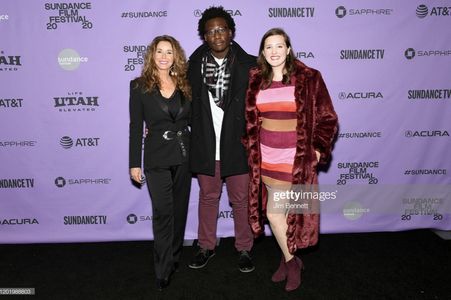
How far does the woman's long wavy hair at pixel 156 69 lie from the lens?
2.57m

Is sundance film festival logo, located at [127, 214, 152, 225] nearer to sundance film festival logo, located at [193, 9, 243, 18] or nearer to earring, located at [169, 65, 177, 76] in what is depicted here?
earring, located at [169, 65, 177, 76]

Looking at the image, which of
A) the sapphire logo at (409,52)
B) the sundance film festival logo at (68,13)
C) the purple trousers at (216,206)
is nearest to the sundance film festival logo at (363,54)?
the sapphire logo at (409,52)

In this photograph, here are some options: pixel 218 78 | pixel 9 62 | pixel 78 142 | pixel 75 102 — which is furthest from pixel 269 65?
pixel 9 62

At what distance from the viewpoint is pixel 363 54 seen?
3.54 m

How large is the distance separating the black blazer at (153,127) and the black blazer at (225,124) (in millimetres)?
155

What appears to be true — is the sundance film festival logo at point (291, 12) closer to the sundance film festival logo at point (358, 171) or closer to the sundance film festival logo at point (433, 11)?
the sundance film festival logo at point (433, 11)

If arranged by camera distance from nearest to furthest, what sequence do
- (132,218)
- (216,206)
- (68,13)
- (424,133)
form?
(216,206) → (68,13) → (424,133) → (132,218)

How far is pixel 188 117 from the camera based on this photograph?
2775 mm

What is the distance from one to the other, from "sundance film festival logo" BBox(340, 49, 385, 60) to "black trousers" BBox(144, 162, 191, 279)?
6.72 feet

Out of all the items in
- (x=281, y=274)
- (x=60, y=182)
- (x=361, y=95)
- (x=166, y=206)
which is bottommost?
(x=281, y=274)

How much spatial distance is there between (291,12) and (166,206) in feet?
7.50

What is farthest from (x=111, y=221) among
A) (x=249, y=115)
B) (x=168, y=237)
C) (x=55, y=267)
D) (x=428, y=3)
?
(x=428, y=3)

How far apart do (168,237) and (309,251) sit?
4.84ft

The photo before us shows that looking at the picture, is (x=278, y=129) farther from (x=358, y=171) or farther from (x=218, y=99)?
(x=358, y=171)
